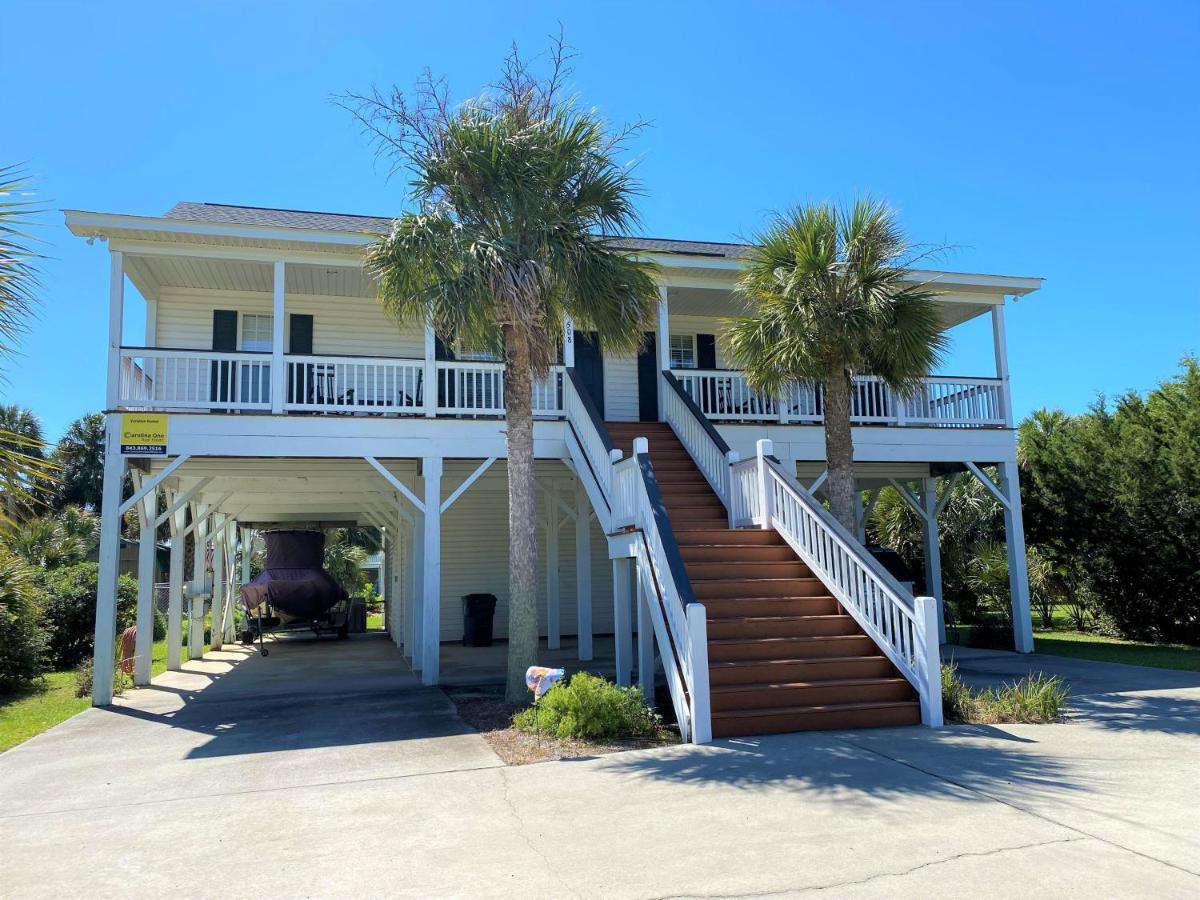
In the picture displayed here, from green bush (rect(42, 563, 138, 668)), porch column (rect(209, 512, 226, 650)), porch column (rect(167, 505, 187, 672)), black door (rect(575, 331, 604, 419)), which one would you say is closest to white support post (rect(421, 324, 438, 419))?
black door (rect(575, 331, 604, 419))

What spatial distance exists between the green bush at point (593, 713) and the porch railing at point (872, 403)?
720 centimetres

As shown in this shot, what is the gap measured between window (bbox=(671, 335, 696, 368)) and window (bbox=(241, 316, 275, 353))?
7.53m

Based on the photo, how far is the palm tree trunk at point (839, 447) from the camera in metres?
10.5

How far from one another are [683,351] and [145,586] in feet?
33.7

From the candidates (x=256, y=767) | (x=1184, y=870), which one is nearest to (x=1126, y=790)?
(x=1184, y=870)

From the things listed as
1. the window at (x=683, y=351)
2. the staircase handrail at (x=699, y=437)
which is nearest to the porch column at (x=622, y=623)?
the staircase handrail at (x=699, y=437)

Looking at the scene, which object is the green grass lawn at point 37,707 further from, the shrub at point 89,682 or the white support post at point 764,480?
the white support post at point 764,480

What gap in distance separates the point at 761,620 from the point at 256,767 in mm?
4854

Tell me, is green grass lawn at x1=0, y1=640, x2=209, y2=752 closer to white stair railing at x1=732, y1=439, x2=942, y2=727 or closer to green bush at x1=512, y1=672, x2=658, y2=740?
green bush at x1=512, y1=672, x2=658, y2=740

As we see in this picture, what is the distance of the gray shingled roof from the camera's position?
48.5ft

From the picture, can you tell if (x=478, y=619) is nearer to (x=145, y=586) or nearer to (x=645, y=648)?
(x=145, y=586)

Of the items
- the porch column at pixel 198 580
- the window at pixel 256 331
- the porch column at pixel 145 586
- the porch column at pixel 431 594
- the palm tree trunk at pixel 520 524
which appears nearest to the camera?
the palm tree trunk at pixel 520 524

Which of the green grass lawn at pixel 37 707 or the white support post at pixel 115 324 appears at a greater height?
the white support post at pixel 115 324

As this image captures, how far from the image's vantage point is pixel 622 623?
32.4 feet
